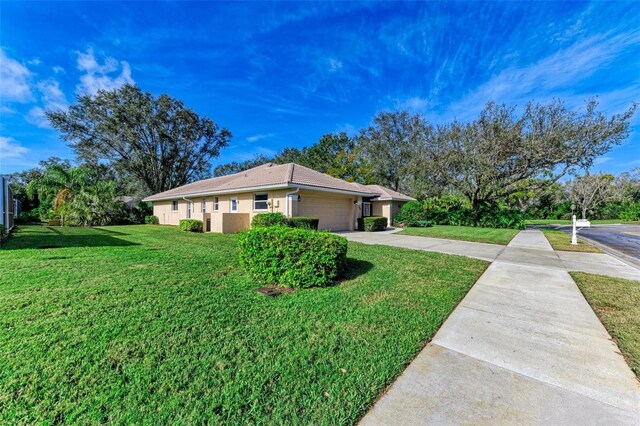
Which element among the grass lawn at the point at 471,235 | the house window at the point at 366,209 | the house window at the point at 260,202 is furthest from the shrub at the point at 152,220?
the grass lawn at the point at 471,235

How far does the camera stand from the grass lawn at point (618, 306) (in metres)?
2.77

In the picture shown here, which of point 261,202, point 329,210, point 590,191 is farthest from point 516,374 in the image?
point 590,191

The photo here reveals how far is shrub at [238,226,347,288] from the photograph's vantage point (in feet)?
14.9

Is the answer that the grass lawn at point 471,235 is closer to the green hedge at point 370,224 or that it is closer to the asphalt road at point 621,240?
the green hedge at point 370,224

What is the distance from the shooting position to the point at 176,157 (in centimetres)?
3144

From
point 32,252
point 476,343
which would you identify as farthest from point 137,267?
point 476,343

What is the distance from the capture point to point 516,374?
233 cm

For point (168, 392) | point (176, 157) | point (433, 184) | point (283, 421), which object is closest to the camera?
point (283, 421)

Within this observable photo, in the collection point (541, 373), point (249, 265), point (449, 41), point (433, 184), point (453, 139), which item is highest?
point (449, 41)

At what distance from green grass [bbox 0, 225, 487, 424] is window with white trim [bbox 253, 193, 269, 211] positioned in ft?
30.2

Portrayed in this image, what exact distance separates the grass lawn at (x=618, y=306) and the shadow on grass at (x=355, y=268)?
142 inches

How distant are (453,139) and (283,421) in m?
21.4

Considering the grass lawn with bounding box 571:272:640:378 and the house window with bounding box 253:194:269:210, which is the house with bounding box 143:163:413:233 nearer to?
the house window with bounding box 253:194:269:210

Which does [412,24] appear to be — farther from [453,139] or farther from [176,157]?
[176,157]
